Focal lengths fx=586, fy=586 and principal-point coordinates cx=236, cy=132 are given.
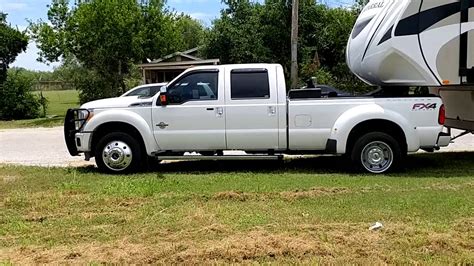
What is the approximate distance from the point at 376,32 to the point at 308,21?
20.9 metres

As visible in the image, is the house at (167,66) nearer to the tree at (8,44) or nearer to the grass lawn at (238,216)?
the tree at (8,44)

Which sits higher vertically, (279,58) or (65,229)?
(279,58)

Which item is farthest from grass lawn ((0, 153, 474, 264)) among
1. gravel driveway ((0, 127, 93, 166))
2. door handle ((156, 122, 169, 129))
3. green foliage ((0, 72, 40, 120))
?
green foliage ((0, 72, 40, 120))

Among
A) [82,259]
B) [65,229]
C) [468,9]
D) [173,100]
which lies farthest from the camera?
[173,100]

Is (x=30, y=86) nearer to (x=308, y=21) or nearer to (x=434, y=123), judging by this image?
(x=308, y=21)

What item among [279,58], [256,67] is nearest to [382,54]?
[256,67]

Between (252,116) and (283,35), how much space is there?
2065cm

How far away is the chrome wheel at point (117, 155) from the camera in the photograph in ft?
33.9

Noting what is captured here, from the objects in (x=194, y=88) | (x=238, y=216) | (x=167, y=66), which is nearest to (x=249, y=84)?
(x=194, y=88)

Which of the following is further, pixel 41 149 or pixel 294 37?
pixel 294 37

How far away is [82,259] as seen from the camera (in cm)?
538

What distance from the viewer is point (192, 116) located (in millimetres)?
10219

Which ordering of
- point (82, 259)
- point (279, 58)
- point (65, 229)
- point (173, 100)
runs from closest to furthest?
point (82, 259)
point (65, 229)
point (173, 100)
point (279, 58)

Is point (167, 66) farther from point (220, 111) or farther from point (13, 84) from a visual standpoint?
point (220, 111)
